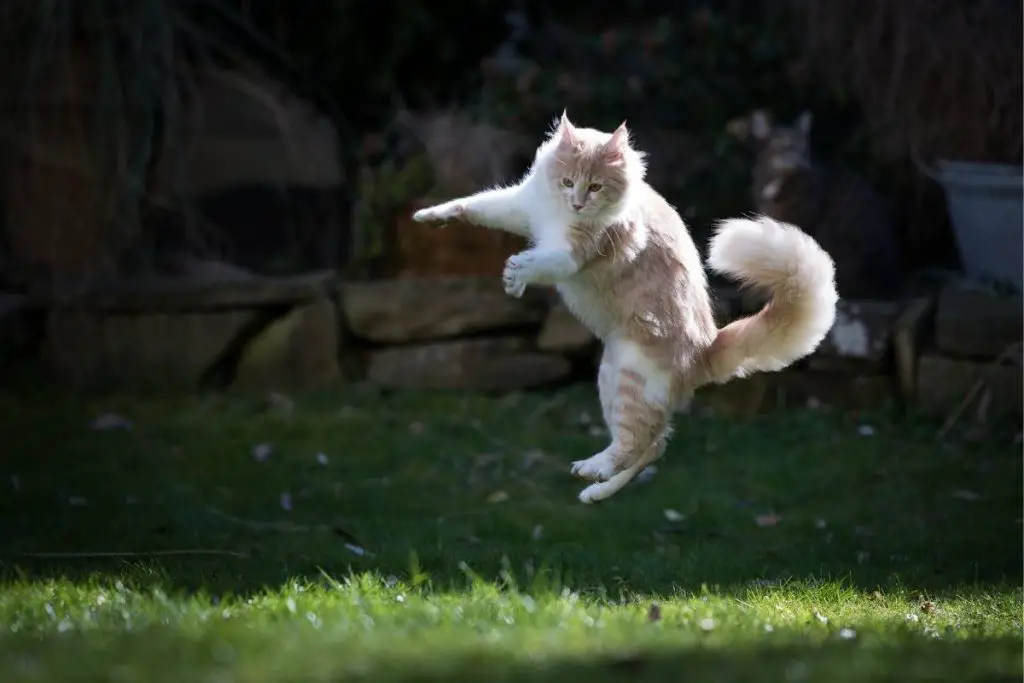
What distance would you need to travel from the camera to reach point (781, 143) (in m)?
7.50

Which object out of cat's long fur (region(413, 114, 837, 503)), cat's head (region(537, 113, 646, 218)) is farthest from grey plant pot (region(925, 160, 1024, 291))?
cat's head (region(537, 113, 646, 218))

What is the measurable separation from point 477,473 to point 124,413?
188 centimetres

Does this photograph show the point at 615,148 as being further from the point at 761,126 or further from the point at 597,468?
the point at 761,126

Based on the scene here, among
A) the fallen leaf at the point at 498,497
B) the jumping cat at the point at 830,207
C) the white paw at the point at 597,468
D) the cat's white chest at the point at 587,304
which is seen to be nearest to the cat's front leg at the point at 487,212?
the cat's white chest at the point at 587,304

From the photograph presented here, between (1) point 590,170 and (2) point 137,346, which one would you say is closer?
(1) point 590,170

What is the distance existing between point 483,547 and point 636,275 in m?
1.82

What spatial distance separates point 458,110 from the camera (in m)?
8.41

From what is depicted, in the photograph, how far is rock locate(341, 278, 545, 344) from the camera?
7473 millimetres

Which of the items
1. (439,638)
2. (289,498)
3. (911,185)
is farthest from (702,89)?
(439,638)

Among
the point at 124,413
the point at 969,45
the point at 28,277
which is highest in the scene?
the point at 969,45

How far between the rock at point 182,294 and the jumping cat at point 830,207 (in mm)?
2393

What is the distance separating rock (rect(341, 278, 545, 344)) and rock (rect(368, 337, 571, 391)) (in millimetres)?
84

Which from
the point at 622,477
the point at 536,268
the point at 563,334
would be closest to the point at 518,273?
the point at 536,268

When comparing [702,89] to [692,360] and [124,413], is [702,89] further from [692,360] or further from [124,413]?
[692,360]
